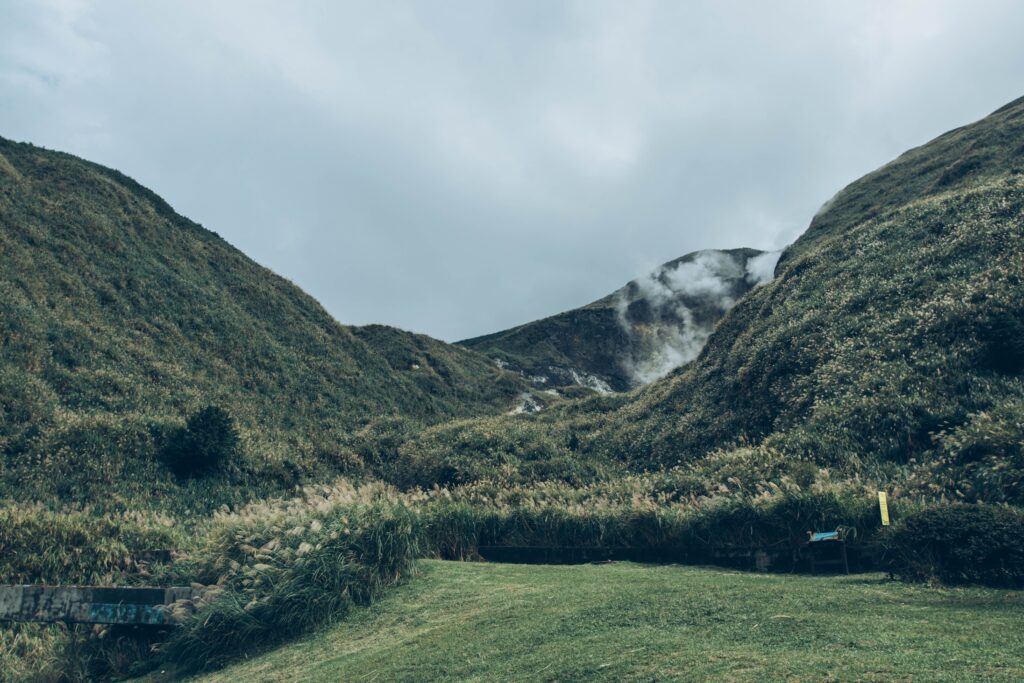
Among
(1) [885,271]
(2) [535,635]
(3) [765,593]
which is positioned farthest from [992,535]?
(1) [885,271]

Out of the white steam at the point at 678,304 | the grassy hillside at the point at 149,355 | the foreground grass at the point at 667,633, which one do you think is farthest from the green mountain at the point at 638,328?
the foreground grass at the point at 667,633

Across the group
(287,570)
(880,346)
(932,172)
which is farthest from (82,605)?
(932,172)

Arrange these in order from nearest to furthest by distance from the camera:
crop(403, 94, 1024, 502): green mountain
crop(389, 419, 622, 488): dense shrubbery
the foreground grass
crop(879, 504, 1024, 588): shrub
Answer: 1. the foreground grass
2. crop(879, 504, 1024, 588): shrub
3. crop(403, 94, 1024, 502): green mountain
4. crop(389, 419, 622, 488): dense shrubbery

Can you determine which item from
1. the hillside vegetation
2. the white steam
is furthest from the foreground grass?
the white steam

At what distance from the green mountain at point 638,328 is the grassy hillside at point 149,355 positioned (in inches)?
817

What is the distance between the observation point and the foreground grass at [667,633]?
17.0 feet

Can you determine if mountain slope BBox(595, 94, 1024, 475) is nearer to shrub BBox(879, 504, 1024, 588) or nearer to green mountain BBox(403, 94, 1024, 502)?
green mountain BBox(403, 94, 1024, 502)

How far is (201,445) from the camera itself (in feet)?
72.7

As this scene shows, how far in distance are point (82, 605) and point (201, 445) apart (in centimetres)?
1352

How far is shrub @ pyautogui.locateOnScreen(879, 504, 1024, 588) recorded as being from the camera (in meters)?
7.86

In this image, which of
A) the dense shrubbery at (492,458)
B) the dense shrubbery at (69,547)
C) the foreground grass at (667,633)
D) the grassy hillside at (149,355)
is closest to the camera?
the foreground grass at (667,633)

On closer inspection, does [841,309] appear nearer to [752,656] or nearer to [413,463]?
[413,463]

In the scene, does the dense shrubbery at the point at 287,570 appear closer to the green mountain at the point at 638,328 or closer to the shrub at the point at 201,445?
the shrub at the point at 201,445

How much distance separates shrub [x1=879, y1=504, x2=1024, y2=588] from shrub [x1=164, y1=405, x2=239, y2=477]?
2058 centimetres
